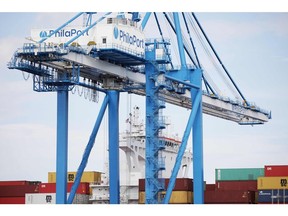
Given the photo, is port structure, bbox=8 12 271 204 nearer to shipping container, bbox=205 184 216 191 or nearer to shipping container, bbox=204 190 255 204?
shipping container, bbox=204 190 255 204

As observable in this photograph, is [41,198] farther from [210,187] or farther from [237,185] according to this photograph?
[237,185]

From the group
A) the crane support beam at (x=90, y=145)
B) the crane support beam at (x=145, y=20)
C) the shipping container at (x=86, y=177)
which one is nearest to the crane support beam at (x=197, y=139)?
the crane support beam at (x=145, y=20)

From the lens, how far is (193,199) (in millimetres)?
50875

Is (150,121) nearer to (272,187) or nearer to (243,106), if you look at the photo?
(272,187)

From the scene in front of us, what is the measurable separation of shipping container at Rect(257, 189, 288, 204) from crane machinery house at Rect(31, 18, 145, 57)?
8132mm

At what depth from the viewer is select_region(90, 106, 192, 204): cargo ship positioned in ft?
181

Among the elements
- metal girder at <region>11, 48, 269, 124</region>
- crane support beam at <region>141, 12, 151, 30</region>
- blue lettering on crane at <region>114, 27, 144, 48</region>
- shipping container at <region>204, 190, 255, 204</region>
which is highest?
crane support beam at <region>141, 12, 151, 30</region>

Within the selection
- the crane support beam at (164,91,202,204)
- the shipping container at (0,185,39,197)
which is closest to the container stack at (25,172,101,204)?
the shipping container at (0,185,39,197)

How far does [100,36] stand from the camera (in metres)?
47.3

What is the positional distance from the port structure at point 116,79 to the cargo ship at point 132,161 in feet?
14.8

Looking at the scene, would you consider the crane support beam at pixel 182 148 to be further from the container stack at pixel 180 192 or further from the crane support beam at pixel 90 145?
the crane support beam at pixel 90 145

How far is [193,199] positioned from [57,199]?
674 centimetres
